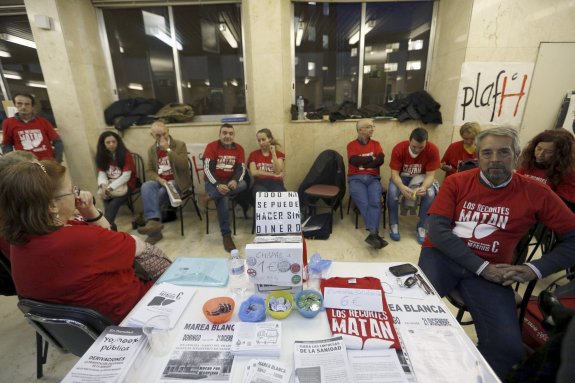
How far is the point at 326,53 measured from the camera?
3545 millimetres

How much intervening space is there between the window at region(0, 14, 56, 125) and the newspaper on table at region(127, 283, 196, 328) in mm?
3716

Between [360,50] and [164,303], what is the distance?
11.9 ft

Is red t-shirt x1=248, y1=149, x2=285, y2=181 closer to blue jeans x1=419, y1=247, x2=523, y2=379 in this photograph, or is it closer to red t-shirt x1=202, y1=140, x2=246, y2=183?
red t-shirt x1=202, y1=140, x2=246, y2=183

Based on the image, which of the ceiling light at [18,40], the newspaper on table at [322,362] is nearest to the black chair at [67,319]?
the newspaper on table at [322,362]

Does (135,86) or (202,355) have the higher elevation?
(135,86)

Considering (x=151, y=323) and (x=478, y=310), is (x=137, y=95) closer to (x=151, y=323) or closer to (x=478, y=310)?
(x=151, y=323)

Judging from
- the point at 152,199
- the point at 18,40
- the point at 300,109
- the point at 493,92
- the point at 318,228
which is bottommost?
the point at 318,228

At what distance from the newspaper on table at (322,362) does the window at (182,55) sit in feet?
11.0

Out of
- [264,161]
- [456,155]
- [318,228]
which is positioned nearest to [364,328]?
[318,228]

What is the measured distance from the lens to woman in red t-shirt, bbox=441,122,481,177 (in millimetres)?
2725

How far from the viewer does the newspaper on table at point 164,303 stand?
0.93 meters

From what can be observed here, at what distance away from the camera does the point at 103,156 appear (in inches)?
113

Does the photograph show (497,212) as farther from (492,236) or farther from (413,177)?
(413,177)

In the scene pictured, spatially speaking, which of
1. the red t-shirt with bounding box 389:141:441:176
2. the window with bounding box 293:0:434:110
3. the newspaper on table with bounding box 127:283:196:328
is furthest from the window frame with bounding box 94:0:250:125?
the newspaper on table with bounding box 127:283:196:328
